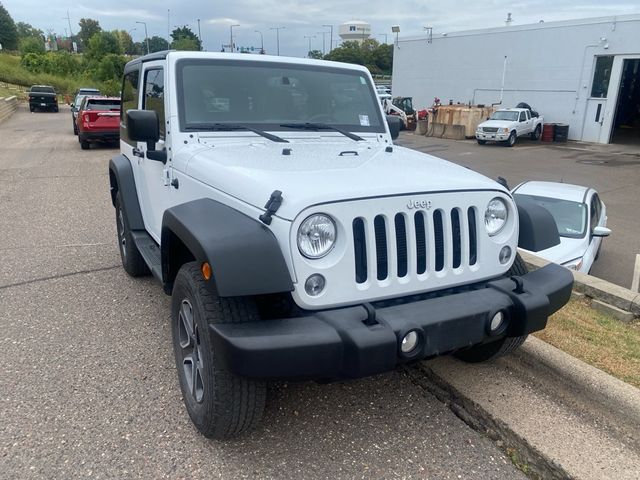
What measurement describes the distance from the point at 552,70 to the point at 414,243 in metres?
27.5

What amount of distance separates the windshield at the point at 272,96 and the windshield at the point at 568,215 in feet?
12.0

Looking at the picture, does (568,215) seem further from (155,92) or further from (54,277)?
(54,277)

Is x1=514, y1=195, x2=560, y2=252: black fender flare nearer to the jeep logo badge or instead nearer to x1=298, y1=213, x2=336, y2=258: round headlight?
the jeep logo badge

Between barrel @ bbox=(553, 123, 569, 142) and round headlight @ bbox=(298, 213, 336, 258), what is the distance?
26270 mm

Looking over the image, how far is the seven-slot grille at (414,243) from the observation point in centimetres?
246

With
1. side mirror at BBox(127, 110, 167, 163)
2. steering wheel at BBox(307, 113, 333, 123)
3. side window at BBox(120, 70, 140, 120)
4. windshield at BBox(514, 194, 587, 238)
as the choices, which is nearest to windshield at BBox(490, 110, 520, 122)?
windshield at BBox(514, 194, 587, 238)

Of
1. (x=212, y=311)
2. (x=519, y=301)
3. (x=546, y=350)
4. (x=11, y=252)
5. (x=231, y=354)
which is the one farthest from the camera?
(x=11, y=252)

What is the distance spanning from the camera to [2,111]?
2891cm

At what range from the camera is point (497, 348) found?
11.0 feet

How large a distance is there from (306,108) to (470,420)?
2.44 meters

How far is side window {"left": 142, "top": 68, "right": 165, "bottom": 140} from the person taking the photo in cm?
380

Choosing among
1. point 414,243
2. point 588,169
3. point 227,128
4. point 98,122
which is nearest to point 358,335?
point 414,243

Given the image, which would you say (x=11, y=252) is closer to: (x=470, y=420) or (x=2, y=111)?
(x=470, y=420)

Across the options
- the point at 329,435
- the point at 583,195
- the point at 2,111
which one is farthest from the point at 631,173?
the point at 2,111
